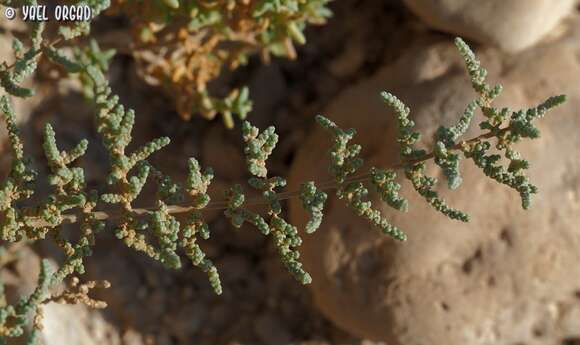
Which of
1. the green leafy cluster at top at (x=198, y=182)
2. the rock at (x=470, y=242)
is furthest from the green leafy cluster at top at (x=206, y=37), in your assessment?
the green leafy cluster at top at (x=198, y=182)

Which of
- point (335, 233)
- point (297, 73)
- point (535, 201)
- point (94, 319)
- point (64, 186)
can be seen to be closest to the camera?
point (64, 186)

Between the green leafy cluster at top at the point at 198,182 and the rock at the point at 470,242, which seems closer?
the green leafy cluster at top at the point at 198,182

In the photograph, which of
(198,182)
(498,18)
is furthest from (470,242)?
(198,182)

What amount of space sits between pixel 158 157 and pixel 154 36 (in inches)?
30.7

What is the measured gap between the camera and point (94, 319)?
12.5 ft

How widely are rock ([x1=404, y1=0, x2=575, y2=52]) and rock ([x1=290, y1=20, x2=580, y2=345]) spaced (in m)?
0.07

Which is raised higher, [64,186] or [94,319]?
[64,186]

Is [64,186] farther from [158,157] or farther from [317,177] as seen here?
[158,157]

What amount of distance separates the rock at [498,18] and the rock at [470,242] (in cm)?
7

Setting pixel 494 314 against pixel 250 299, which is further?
pixel 250 299

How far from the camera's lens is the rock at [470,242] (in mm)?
3174

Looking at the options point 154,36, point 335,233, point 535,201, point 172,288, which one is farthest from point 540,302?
point 154,36

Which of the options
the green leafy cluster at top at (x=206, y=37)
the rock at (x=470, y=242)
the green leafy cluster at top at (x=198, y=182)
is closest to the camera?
the green leafy cluster at top at (x=198, y=182)

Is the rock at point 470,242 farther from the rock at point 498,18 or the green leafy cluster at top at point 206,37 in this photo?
the green leafy cluster at top at point 206,37
